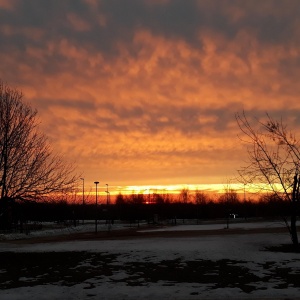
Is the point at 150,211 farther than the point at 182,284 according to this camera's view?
Yes

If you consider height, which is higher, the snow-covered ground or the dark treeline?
the dark treeline

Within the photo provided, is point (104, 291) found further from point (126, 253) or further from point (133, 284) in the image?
point (126, 253)

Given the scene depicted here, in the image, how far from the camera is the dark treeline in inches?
975

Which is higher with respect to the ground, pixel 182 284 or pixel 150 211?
pixel 150 211

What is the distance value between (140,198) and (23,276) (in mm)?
152704

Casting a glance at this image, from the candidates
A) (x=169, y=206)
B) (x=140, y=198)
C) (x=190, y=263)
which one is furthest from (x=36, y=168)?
(x=140, y=198)

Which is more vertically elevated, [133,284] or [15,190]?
[15,190]

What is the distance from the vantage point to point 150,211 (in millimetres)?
122250

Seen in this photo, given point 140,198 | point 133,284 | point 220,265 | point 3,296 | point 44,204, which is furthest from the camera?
point 140,198

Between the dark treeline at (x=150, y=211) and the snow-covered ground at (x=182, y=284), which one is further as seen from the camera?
the dark treeline at (x=150, y=211)

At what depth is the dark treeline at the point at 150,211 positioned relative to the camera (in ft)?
81.2

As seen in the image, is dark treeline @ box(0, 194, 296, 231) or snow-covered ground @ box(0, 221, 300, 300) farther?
dark treeline @ box(0, 194, 296, 231)

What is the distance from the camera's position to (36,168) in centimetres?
1977

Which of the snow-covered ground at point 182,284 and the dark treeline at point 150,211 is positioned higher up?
the dark treeline at point 150,211
